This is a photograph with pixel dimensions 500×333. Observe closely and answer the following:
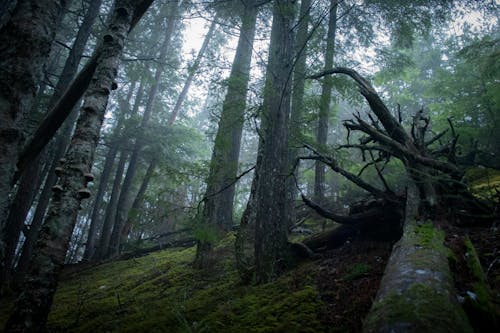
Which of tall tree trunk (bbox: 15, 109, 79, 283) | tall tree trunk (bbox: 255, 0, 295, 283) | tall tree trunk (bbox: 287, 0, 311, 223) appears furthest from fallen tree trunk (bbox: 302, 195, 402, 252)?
tall tree trunk (bbox: 15, 109, 79, 283)

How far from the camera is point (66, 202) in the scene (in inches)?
102

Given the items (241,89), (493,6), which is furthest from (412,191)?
(493,6)

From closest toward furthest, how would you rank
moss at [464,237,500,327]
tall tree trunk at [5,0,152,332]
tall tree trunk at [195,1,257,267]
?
moss at [464,237,500,327] → tall tree trunk at [5,0,152,332] → tall tree trunk at [195,1,257,267]

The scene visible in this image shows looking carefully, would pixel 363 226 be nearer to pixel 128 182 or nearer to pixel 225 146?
pixel 225 146

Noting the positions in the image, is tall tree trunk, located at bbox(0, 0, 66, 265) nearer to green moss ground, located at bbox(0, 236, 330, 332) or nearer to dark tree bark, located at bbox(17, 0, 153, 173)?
dark tree bark, located at bbox(17, 0, 153, 173)

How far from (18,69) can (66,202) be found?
145cm

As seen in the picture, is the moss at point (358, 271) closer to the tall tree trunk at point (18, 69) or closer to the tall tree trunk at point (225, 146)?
the tall tree trunk at point (225, 146)

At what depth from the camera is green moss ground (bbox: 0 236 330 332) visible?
11.2 feet

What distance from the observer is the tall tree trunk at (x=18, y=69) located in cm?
274

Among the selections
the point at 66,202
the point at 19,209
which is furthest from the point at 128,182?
the point at 66,202

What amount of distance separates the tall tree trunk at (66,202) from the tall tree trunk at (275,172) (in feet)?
8.56

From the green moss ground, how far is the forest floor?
12 millimetres

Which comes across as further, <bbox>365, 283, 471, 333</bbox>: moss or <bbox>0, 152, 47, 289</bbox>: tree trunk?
<bbox>0, 152, 47, 289</bbox>: tree trunk

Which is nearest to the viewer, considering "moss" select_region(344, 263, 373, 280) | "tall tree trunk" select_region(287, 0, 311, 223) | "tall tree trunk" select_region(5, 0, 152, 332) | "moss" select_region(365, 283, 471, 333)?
"moss" select_region(365, 283, 471, 333)
